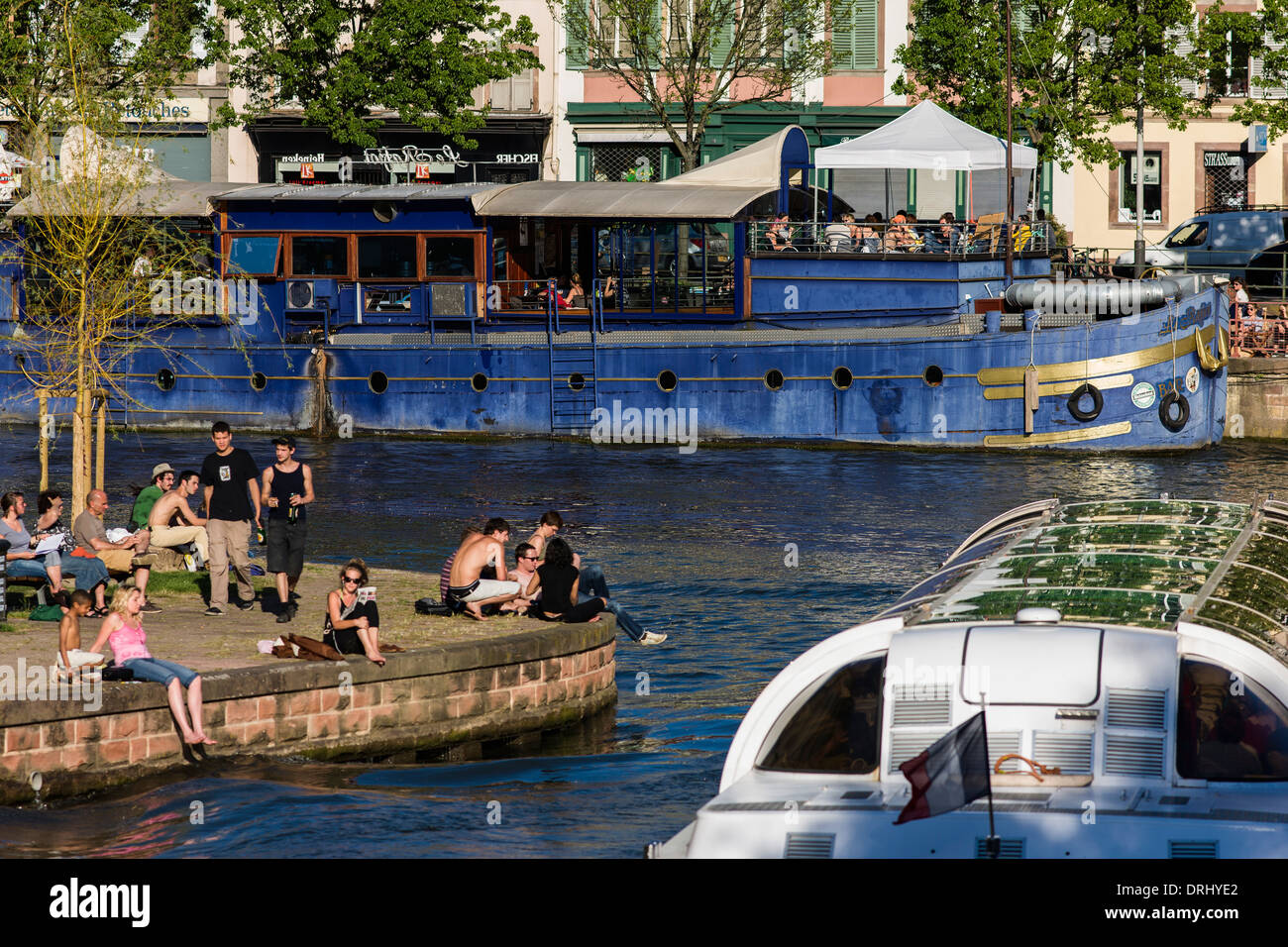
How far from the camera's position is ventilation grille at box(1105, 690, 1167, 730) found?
7.16 metres

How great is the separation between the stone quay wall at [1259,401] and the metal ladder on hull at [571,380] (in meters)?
11.7

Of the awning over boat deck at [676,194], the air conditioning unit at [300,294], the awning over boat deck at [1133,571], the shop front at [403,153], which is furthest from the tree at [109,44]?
the awning over boat deck at [1133,571]

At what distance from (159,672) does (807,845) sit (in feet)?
19.0

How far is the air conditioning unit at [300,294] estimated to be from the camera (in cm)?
3225

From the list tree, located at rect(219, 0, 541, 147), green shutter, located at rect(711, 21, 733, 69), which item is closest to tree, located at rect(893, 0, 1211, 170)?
green shutter, located at rect(711, 21, 733, 69)

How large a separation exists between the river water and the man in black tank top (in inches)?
110

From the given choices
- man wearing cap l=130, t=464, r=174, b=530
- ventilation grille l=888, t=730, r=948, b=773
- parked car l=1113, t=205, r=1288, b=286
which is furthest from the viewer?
parked car l=1113, t=205, r=1288, b=286

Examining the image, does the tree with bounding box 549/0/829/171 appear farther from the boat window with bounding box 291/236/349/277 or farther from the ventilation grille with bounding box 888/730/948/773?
the ventilation grille with bounding box 888/730/948/773

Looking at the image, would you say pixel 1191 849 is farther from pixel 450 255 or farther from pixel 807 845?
pixel 450 255

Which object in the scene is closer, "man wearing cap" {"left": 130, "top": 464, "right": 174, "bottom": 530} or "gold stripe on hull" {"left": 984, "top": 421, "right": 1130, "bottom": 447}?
"man wearing cap" {"left": 130, "top": 464, "right": 174, "bottom": 530}

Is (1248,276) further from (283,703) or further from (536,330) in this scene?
(283,703)

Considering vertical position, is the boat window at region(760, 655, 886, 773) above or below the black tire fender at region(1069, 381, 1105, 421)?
below

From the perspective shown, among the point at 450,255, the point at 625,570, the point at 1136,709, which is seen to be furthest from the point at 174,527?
the point at 450,255

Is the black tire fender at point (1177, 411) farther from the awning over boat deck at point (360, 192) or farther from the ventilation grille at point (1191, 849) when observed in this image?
the ventilation grille at point (1191, 849)
